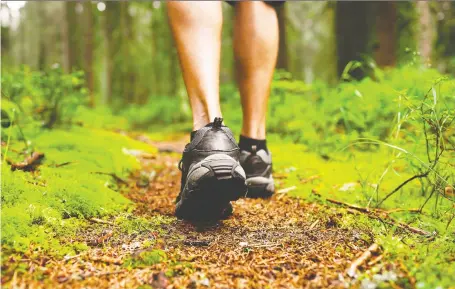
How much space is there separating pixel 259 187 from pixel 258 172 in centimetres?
10

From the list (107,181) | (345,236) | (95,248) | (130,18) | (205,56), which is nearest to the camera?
(95,248)

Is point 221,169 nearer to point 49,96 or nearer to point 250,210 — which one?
point 250,210

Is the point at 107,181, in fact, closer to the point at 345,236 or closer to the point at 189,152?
the point at 189,152

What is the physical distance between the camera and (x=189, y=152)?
1739 mm

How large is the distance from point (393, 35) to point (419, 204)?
18.0ft

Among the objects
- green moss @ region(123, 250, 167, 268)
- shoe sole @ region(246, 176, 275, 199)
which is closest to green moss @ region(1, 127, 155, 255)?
green moss @ region(123, 250, 167, 268)

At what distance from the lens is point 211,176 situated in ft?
5.05

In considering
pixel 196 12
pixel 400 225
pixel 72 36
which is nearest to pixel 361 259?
pixel 400 225

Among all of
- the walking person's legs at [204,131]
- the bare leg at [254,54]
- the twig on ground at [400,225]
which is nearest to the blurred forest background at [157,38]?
the bare leg at [254,54]

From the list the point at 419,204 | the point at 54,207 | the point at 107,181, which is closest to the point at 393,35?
the point at 419,204

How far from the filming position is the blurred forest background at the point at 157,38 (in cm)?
580

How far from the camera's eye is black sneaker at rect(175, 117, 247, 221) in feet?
5.08

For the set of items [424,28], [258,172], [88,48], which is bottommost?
[258,172]

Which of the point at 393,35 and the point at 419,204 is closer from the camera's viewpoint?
the point at 419,204
